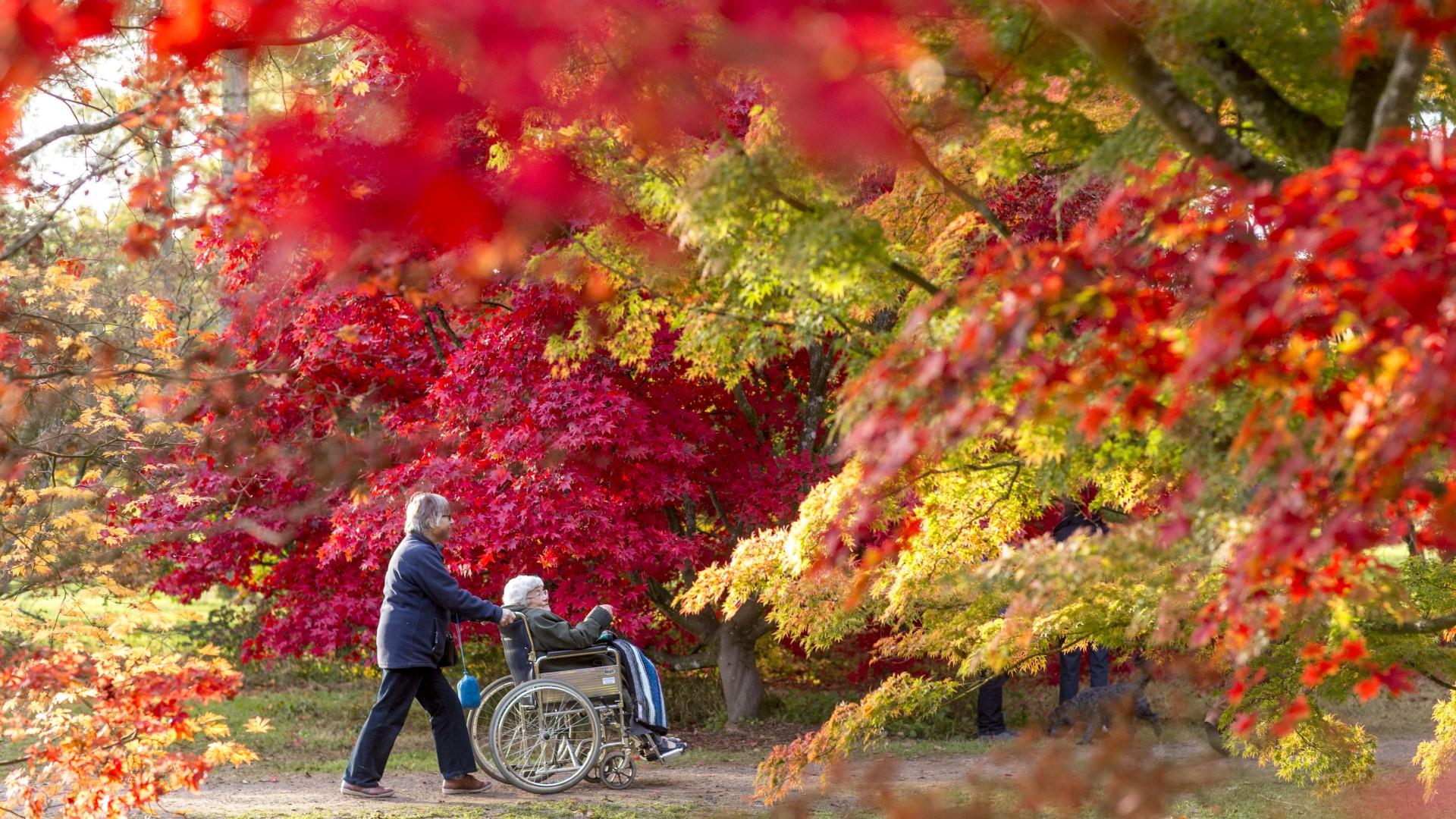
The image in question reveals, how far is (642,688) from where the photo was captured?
7.04 metres

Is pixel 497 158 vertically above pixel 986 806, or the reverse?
pixel 497 158

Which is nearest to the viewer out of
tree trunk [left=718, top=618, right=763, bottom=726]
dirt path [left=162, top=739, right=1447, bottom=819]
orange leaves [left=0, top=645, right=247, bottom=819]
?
orange leaves [left=0, top=645, right=247, bottom=819]

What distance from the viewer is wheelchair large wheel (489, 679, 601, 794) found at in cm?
675

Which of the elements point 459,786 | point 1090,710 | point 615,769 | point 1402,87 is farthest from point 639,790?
point 1402,87

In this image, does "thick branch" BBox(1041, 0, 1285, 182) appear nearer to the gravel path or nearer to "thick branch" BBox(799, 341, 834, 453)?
the gravel path

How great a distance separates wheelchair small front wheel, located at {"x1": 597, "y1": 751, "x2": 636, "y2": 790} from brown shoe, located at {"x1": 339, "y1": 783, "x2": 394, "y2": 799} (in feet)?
3.50

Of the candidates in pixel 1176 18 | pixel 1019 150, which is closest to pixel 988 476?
pixel 1019 150

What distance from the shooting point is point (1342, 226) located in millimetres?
2434

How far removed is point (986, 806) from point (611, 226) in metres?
3.13

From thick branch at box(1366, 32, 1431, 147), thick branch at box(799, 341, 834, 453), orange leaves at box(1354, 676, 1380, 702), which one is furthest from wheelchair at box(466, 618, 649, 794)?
thick branch at box(1366, 32, 1431, 147)

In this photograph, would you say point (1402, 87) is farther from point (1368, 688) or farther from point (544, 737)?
point (544, 737)

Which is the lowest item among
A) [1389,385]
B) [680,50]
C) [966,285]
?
[1389,385]

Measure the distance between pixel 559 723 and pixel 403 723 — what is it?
2.55 ft

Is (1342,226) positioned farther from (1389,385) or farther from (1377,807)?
(1377,807)
